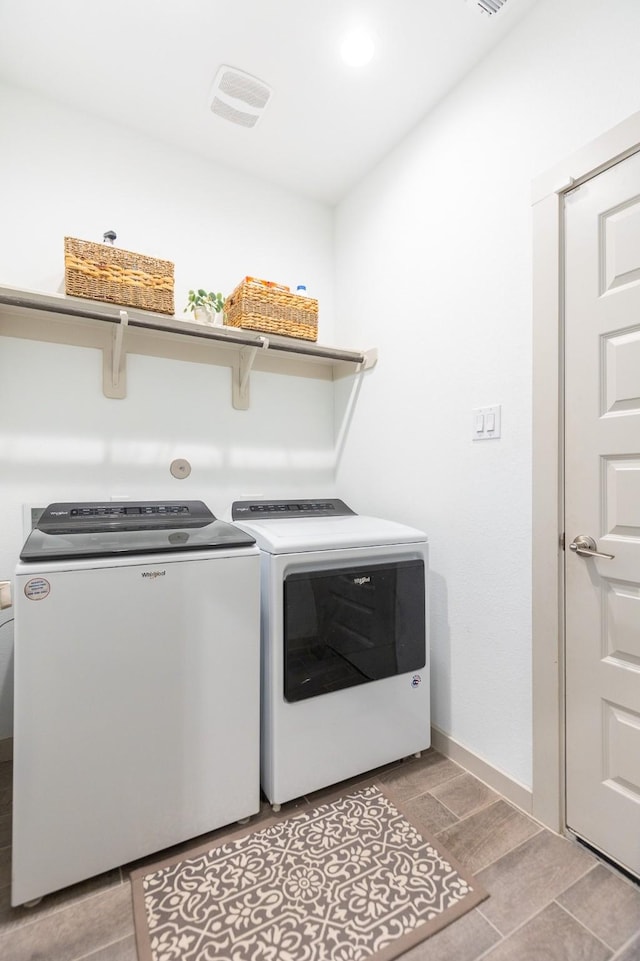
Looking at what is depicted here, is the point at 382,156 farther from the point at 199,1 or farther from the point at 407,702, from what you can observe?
the point at 407,702

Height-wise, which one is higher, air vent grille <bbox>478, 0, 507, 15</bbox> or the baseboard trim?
air vent grille <bbox>478, 0, 507, 15</bbox>

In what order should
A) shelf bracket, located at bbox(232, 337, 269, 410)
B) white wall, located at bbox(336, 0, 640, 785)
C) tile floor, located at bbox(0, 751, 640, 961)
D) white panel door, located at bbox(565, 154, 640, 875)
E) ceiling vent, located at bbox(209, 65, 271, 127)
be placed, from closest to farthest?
1. tile floor, located at bbox(0, 751, 640, 961)
2. white panel door, located at bbox(565, 154, 640, 875)
3. white wall, located at bbox(336, 0, 640, 785)
4. ceiling vent, located at bbox(209, 65, 271, 127)
5. shelf bracket, located at bbox(232, 337, 269, 410)

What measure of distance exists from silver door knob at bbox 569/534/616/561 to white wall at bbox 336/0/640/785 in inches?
6.2

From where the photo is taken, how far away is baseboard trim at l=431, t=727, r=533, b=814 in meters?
1.51

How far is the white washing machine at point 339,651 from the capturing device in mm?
1499

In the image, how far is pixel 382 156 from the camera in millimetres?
2188

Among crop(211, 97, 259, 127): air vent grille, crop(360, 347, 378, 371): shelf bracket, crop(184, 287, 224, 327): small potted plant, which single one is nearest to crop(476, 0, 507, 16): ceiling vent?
crop(211, 97, 259, 127): air vent grille

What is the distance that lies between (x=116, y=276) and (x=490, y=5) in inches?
60.7

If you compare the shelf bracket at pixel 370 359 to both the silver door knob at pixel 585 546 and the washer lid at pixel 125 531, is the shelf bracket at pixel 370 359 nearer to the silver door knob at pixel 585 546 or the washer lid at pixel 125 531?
the washer lid at pixel 125 531

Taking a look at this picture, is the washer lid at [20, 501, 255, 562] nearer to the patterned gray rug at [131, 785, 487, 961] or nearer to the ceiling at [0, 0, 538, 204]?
the patterned gray rug at [131, 785, 487, 961]

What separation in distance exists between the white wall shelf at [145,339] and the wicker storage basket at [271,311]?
4 cm

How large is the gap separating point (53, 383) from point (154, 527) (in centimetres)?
84

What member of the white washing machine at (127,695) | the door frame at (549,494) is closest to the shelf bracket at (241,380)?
the white washing machine at (127,695)

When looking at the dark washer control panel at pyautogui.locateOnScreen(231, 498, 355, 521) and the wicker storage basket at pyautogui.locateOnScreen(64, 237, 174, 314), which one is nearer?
the wicker storage basket at pyautogui.locateOnScreen(64, 237, 174, 314)
